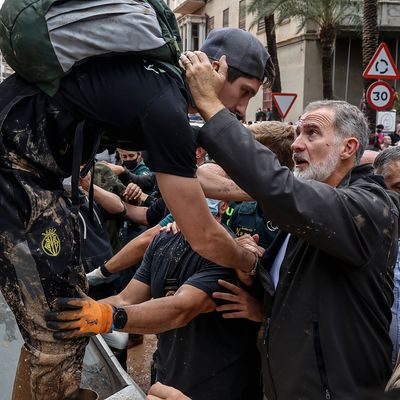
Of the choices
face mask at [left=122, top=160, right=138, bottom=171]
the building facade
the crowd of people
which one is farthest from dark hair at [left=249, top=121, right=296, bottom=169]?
the building facade

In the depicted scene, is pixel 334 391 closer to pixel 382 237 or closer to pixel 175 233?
pixel 382 237

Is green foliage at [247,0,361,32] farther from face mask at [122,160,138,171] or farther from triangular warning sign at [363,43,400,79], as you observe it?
face mask at [122,160,138,171]

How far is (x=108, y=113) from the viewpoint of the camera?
6.06ft

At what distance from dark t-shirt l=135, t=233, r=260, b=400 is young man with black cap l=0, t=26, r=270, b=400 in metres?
0.76

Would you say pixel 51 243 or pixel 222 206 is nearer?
pixel 51 243

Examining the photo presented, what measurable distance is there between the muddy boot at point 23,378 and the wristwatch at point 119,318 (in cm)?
30

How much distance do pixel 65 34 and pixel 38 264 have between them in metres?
0.71

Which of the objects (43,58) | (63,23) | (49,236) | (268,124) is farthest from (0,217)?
(268,124)

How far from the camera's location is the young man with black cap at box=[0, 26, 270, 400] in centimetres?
183

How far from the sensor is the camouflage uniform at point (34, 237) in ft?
6.08

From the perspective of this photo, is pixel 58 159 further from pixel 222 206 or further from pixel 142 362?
pixel 142 362

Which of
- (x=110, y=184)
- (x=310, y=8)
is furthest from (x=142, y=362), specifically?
(x=310, y=8)

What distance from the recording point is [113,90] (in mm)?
1826

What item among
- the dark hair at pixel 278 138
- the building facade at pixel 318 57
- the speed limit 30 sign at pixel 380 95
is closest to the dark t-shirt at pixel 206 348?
the dark hair at pixel 278 138
